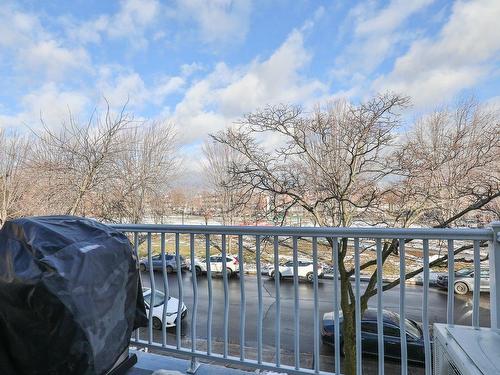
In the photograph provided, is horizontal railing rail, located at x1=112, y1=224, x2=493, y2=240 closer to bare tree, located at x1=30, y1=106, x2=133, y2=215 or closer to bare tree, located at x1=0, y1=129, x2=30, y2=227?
bare tree, located at x1=30, y1=106, x2=133, y2=215

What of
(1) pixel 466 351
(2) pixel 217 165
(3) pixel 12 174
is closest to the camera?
(1) pixel 466 351

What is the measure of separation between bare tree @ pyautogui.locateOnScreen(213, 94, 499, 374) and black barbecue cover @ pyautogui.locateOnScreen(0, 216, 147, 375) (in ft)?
18.4

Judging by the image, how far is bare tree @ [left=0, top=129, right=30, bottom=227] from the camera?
9.41 metres

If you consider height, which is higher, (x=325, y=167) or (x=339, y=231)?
(x=325, y=167)

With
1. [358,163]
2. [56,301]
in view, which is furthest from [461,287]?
[56,301]

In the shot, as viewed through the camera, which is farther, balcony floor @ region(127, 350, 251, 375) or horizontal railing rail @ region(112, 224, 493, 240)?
balcony floor @ region(127, 350, 251, 375)

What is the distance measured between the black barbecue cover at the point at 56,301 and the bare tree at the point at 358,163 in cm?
561

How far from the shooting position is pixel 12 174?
9781mm

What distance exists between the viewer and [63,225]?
4.97 feet

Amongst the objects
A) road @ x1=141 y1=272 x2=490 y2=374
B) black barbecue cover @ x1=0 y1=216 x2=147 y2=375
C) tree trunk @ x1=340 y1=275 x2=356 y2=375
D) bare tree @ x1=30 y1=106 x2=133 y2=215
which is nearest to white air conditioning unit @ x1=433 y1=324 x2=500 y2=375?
black barbecue cover @ x1=0 y1=216 x2=147 y2=375

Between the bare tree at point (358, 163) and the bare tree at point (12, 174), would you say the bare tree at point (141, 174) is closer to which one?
the bare tree at point (12, 174)

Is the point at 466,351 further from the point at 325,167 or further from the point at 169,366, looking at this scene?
the point at 325,167

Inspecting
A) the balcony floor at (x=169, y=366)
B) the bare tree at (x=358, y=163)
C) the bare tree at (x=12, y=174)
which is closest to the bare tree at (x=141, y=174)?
the bare tree at (x=12, y=174)

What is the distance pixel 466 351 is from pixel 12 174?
12031 mm
